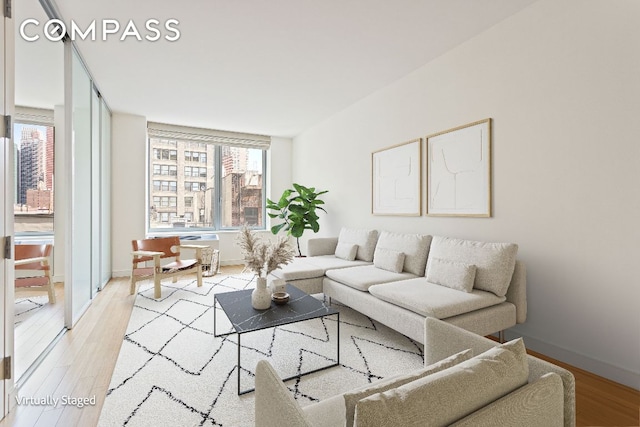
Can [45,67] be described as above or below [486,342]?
above

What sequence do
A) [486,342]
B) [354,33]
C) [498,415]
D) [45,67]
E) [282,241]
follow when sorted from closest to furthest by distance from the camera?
[498,415], [486,342], [282,241], [354,33], [45,67]

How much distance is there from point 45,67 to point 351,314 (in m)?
4.25

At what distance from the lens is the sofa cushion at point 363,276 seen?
2.95 m

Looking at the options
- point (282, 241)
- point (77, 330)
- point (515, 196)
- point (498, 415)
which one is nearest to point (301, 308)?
point (282, 241)

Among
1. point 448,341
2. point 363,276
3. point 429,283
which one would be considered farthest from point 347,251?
point 448,341

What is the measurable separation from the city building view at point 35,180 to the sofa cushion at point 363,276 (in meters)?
4.14

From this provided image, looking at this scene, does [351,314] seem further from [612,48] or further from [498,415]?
[612,48]

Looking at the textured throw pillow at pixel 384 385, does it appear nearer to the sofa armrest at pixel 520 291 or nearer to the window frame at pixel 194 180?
the sofa armrest at pixel 520 291

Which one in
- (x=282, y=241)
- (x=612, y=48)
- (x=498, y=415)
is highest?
(x=612, y=48)

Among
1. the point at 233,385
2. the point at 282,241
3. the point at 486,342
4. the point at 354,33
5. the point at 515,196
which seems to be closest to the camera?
the point at 486,342

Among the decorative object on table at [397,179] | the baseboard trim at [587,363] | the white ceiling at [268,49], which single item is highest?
the white ceiling at [268,49]

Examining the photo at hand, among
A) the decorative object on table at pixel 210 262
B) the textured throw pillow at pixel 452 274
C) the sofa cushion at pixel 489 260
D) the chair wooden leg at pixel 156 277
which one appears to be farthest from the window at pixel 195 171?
the sofa cushion at pixel 489 260

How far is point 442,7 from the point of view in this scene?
8.16 ft

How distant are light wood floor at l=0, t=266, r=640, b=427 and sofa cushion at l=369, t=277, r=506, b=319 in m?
0.73
